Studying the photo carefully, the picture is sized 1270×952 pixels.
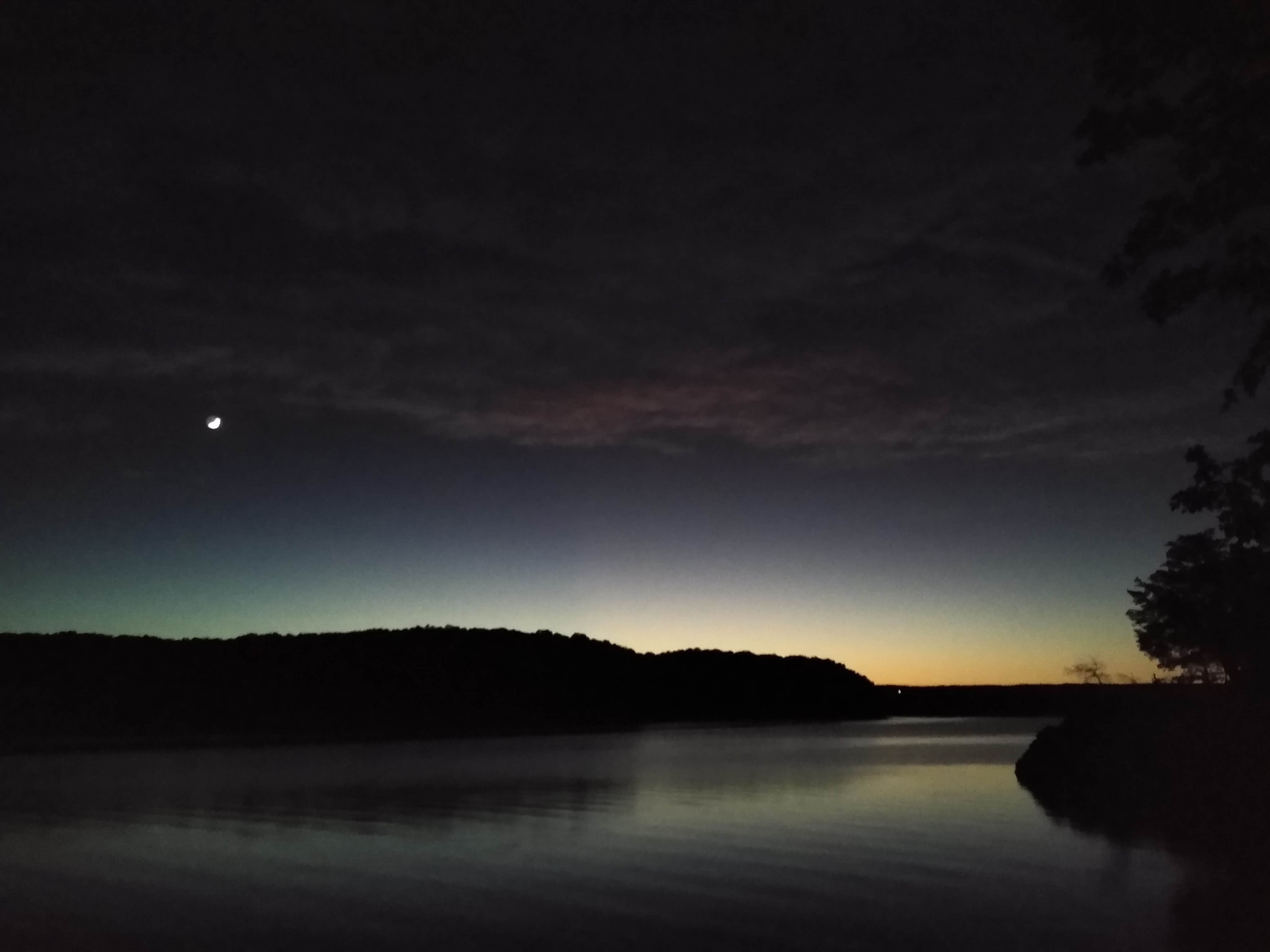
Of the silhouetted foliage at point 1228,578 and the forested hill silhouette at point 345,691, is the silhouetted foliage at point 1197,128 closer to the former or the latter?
the silhouetted foliage at point 1228,578

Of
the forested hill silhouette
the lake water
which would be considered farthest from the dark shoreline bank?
the forested hill silhouette

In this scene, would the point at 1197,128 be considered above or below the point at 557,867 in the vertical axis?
above

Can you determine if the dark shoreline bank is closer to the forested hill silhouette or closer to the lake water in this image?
the lake water

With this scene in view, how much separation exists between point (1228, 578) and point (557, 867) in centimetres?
1656

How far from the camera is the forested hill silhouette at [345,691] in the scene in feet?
278

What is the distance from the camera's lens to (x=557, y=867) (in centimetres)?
1823

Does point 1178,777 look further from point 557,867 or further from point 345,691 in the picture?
point 345,691

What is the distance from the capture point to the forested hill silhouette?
84625 millimetres

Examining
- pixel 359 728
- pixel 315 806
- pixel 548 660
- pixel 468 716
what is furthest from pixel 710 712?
pixel 315 806

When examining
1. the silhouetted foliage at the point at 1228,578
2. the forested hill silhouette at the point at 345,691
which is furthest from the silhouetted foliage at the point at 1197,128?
the forested hill silhouette at the point at 345,691

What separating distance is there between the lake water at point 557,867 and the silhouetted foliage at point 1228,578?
578 cm

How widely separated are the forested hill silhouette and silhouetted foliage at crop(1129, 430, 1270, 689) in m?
53.9

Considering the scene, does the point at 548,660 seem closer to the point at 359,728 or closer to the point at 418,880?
the point at 359,728

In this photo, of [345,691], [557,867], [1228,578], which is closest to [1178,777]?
[1228,578]
